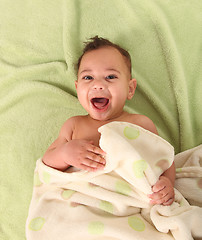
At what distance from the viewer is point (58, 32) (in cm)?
140

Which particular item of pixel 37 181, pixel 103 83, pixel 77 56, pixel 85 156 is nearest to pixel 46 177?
pixel 37 181

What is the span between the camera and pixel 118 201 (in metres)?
0.94

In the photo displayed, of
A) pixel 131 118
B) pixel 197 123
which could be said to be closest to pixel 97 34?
pixel 131 118

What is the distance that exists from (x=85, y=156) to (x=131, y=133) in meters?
0.18

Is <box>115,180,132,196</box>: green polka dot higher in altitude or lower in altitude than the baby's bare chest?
lower

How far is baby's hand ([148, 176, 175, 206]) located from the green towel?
0.37 m

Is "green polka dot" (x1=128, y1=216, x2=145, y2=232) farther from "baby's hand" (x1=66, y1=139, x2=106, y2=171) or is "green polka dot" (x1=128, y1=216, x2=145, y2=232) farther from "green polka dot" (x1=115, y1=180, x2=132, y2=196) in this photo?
"baby's hand" (x1=66, y1=139, x2=106, y2=171)

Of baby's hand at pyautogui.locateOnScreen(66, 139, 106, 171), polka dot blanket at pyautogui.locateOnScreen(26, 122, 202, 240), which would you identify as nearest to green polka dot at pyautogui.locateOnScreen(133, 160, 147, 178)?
polka dot blanket at pyautogui.locateOnScreen(26, 122, 202, 240)

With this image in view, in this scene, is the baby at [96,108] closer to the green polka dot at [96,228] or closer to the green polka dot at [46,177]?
the green polka dot at [46,177]

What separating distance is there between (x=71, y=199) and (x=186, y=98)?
0.70 meters

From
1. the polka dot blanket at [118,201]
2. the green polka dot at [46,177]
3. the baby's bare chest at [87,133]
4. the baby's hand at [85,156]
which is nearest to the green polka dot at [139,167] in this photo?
the polka dot blanket at [118,201]

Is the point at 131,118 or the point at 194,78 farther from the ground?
the point at 194,78

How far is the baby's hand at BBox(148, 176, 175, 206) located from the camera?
3.07 feet

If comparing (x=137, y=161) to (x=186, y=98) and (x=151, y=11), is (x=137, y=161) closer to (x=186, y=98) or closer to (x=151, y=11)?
(x=186, y=98)
